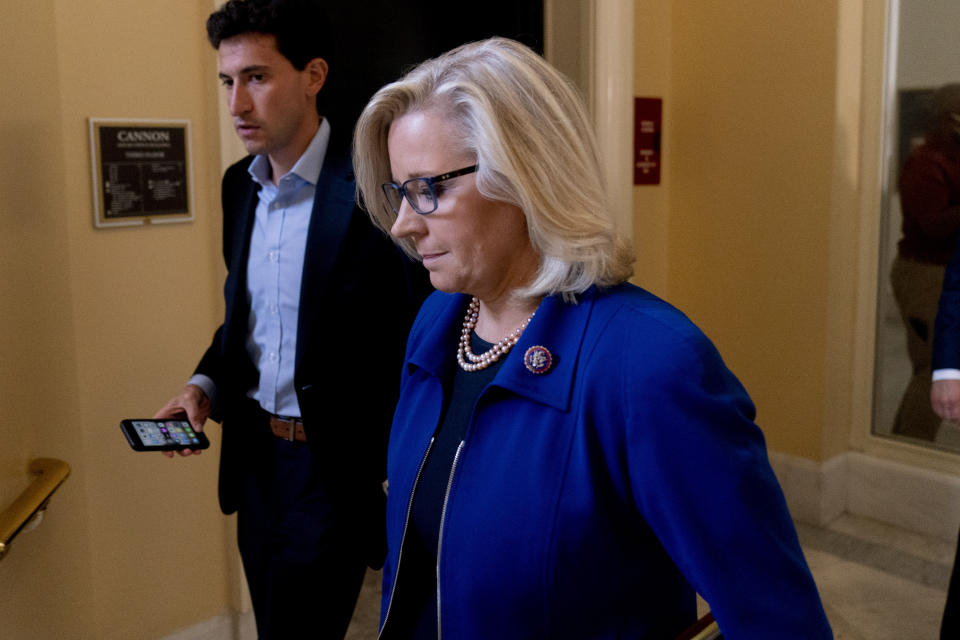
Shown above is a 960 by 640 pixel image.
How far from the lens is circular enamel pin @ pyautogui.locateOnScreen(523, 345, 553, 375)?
48.8 inches

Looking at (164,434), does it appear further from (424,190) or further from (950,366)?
(950,366)

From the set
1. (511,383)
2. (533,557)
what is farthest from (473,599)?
(511,383)

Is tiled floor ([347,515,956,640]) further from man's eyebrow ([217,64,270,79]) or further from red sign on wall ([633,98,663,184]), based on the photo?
man's eyebrow ([217,64,270,79])

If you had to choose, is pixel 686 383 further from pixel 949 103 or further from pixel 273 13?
pixel 949 103

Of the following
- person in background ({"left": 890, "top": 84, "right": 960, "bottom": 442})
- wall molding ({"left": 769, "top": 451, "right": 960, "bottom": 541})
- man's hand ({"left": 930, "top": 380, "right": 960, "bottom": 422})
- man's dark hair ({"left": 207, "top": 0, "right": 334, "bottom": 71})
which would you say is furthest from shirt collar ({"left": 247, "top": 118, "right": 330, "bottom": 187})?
wall molding ({"left": 769, "top": 451, "right": 960, "bottom": 541})

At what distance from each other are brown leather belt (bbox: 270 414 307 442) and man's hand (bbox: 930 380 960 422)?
1.70 meters

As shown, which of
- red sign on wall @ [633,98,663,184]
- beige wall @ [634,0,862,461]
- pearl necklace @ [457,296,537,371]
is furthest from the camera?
red sign on wall @ [633,98,663,184]

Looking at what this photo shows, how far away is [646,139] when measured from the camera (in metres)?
4.32

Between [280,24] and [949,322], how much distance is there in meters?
1.89

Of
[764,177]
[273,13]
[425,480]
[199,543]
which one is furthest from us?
[764,177]

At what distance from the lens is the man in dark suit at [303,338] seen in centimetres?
217

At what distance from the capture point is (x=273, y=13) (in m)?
2.17

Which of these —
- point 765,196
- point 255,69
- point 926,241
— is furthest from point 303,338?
point 926,241

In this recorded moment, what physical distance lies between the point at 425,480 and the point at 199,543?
1.86 metres
